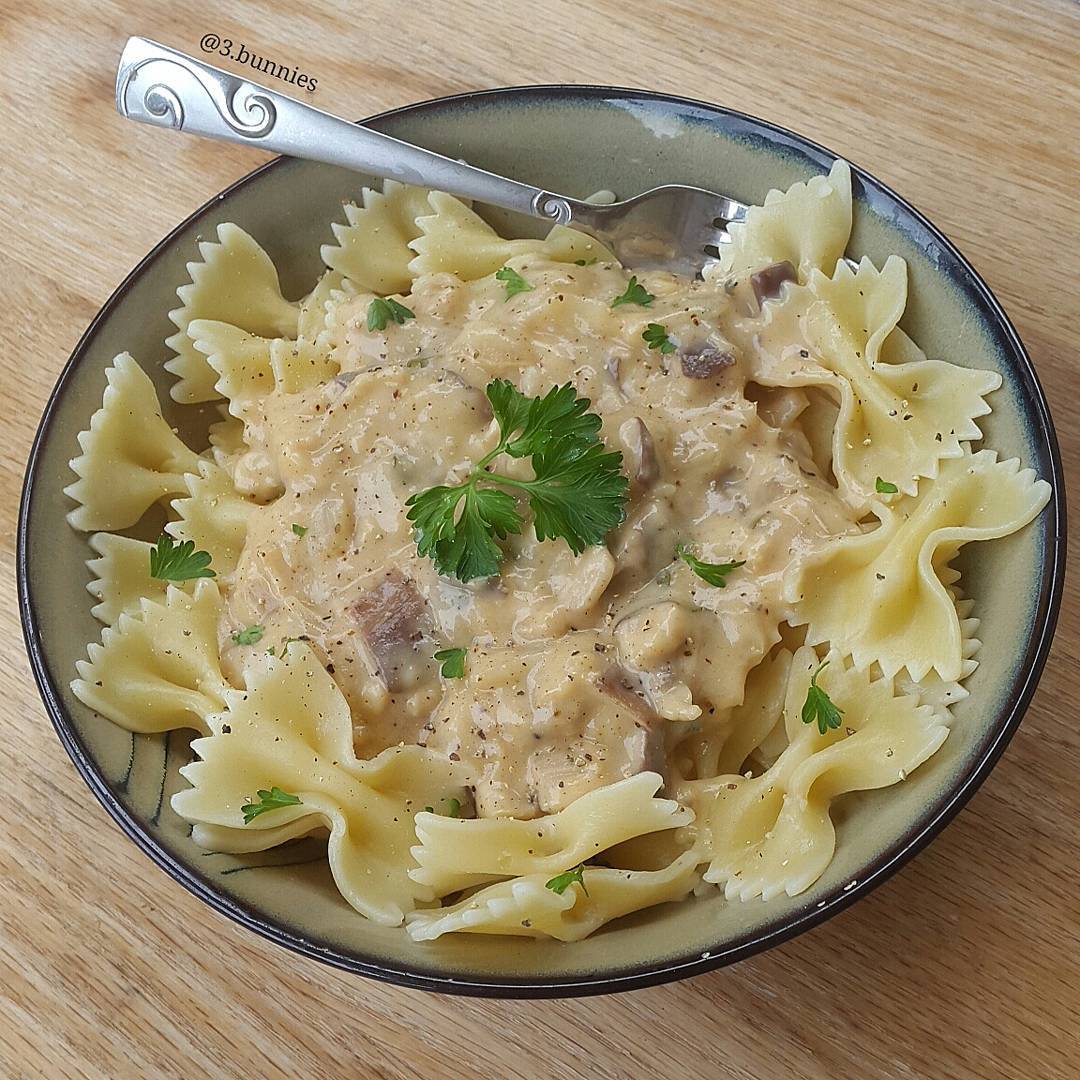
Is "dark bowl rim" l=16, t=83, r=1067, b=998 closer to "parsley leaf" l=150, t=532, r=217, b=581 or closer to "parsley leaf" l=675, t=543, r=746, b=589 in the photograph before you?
"parsley leaf" l=150, t=532, r=217, b=581

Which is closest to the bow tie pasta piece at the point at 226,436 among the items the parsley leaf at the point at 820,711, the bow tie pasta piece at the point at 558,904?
the bow tie pasta piece at the point at 558,904

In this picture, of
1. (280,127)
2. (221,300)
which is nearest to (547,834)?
(221,300)

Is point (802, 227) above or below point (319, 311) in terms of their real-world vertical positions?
above

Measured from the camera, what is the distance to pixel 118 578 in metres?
3.43

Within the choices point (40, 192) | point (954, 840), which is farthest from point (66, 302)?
point (954, 840)

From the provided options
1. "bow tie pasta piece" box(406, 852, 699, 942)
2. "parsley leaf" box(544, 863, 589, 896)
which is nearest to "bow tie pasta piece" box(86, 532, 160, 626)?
"bow tie pasta piece" box(406, 852, 699, 942)

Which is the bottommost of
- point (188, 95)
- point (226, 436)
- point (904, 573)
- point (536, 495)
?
point (226, 436)

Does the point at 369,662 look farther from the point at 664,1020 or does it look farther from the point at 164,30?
the point at 164,30

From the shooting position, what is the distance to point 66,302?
4281 millimetres

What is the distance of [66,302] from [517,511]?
85.4 inches

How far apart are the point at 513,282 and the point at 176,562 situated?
1.35 m

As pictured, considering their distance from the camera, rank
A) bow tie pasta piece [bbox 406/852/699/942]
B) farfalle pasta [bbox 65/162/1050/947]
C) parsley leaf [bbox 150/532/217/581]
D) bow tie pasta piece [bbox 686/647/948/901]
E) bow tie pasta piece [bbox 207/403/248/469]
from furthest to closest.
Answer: bow tie pasta piece [bbox 207/403/248/469], parsley leaf [bbox 150/532/217/581], farfalle pasta [bbox 65/162/1050/947], bow tie pasta piece [bbox 686/647/948/901], bow tie pasta piece [bbox 406/852/699/942]

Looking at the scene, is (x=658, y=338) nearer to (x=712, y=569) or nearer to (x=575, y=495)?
(x=575, y=495)

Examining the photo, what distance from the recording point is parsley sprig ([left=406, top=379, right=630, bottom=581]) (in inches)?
121
